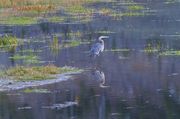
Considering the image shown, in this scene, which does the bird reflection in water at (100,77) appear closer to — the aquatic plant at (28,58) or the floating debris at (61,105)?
the floating debris at (61,105)

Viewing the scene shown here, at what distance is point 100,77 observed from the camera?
74.7 feet

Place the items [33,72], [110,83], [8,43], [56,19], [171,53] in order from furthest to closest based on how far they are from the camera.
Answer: [56,19] < [8,43] < [171,53] < [33,72] < [110,83]

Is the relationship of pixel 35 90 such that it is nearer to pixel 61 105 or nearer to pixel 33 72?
pixel 61 105

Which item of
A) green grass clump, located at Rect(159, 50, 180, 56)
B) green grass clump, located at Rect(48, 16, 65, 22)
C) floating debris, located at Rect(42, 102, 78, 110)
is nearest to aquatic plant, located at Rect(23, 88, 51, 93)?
floating debris, located at Rect(42, 102, 78, 110)

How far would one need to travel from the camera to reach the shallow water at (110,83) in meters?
17.7

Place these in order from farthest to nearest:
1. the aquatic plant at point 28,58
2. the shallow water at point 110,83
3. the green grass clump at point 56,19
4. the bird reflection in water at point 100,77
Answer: the green grass clump at point 56,19 → the aquatic plant at point 28,58 → the bird reflection in water at point 100,77 → the shallow water at point 110,83

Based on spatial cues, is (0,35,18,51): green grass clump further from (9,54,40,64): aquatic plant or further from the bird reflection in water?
the bird reflection in water

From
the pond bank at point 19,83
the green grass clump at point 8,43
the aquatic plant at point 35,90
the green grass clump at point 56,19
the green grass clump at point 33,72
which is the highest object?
the green grass clump at point 33,72

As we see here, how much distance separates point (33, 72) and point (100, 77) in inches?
90.7

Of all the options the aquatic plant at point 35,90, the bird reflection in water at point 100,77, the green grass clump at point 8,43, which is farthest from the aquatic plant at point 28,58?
the aquatic plant at point 35,90

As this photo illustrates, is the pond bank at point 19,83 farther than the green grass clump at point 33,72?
No

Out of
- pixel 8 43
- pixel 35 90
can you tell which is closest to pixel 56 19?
pixel 8 43

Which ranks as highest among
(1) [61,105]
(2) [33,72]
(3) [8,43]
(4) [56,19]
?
(2) [33,72]

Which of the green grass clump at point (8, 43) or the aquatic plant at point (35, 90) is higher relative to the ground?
the aquatic plant at point (35, 90)
